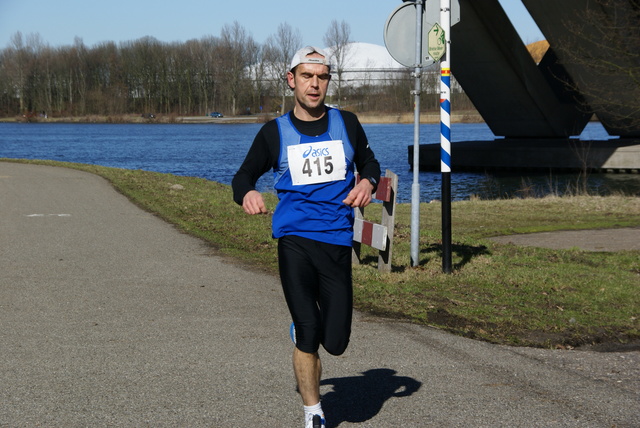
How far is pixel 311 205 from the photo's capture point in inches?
169

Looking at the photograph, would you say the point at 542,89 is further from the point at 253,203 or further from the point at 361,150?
the point at 253,203

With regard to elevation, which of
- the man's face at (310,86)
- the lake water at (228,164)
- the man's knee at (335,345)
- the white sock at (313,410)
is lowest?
the lake water at (228,164)

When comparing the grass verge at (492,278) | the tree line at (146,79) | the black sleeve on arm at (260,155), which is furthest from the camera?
the tree line at (146,79)

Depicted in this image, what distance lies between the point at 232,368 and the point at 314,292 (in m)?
1.41

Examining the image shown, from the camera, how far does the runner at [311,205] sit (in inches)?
166

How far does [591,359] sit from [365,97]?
349 feet

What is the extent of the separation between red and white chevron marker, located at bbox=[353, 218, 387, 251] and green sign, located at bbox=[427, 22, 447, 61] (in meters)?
1.96

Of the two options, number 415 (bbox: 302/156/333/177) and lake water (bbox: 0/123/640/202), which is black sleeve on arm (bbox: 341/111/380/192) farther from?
lake water (bbox: 0/123/640/202)

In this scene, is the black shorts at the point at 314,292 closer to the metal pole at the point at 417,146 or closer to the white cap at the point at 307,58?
the white cap at the point at 307,58

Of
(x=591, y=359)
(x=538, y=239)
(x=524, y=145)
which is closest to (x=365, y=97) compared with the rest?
(x=524, y=145)

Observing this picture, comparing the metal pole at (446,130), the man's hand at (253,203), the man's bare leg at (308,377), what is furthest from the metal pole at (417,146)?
the man's bare leg at (308,377)

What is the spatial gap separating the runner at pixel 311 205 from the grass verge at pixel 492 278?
2.60 meters

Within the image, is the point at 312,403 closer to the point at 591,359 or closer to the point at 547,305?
the point at 591,359

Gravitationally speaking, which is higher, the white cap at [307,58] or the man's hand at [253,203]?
the white cap at [307,58]
